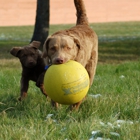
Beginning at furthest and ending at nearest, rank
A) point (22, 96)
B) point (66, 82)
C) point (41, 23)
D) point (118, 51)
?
1. point (41, 23)
2. point (118, 51)
3. point (22, 96)
4. point (66, 82)

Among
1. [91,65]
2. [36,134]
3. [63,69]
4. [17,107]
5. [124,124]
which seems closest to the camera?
[36,134]

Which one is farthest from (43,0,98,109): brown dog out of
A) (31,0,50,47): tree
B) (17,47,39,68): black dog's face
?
(31,0,50,47): tree

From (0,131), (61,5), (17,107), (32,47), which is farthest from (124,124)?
(61,5)

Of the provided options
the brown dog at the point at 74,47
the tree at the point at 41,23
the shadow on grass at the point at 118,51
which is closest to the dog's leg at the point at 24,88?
the brown dog at the point at 74,47

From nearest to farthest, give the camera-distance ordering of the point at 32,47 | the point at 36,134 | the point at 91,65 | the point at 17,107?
the point at 36,134
the point at 17,107
the point at 91,65
the point at 32,47

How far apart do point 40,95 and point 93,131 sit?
2.31 metres

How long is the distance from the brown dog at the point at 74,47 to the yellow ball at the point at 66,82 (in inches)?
6.9

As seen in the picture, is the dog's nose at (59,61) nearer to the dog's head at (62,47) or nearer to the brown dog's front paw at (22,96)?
the dog's head at (62,47)

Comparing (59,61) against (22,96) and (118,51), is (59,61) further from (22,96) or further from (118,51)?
(118,51)

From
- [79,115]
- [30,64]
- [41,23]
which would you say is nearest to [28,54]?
[30,64]

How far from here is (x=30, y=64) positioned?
20.0 feet

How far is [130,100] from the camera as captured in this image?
211 inches

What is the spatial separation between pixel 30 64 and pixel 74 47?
108 cm

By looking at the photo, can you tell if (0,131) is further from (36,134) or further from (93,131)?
(93,131)
